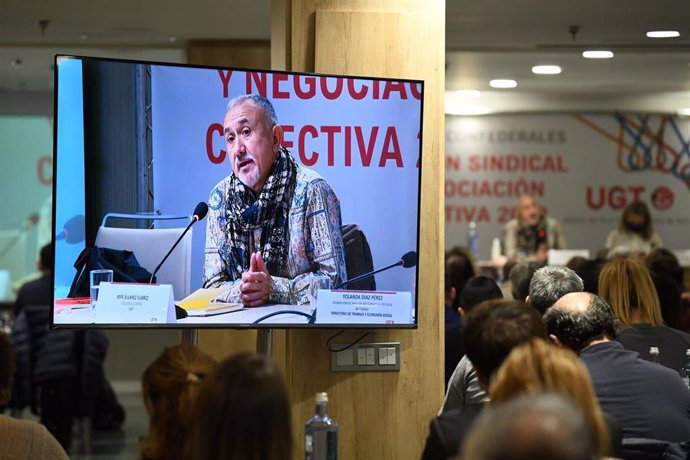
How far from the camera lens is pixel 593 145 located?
13859 mm

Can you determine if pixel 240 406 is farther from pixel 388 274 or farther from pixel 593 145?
pixel 593 145

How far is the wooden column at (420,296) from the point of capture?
14.5ft

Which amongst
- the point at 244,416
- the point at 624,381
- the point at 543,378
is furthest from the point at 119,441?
the point at 244,416

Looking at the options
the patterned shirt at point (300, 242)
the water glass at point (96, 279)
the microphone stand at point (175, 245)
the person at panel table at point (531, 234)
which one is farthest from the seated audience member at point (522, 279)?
the person at panel table at point (531, 234)

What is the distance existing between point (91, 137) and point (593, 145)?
35.5 feet

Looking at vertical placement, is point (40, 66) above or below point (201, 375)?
above

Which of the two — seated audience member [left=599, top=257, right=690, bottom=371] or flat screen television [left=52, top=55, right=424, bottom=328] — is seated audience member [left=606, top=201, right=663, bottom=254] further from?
flat screen television [left=52, top=55, right=424, bottom=328]

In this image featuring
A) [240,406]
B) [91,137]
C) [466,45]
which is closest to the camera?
[240,406]

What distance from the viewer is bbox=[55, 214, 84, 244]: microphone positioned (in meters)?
3.72

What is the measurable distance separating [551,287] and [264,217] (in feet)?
3.83

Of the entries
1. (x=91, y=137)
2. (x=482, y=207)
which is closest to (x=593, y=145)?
(x=482, y=207)

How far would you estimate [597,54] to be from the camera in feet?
33.7

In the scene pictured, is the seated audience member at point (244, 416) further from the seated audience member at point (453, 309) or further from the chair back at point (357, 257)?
the seated audience member at point (453, 309)

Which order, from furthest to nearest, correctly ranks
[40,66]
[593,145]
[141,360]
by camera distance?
[593,145], [141,360], [40,66]
